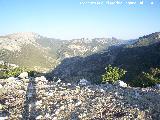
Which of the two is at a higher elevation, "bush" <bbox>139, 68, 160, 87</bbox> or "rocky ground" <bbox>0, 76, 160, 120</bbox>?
"rocky ground" <bbox>0, 76, 160, 120</bbox>

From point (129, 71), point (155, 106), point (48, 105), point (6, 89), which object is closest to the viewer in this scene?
point (155, 106)

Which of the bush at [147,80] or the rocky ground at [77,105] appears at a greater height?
the rocky ground at [77,105]

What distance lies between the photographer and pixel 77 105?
24797 mm

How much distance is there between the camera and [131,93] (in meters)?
29.0

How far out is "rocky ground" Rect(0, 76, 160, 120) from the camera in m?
21.8

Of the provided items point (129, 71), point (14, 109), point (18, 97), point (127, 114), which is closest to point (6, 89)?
point (18, 97)

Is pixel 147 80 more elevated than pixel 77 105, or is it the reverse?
pixel 77 105

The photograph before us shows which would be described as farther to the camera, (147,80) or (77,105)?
(147,80)

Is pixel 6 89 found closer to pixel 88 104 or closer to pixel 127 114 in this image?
pixel 88 104

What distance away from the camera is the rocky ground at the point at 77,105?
21828 millimetres

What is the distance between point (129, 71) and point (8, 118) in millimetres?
173487

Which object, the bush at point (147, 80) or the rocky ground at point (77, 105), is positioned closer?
the rocky ground at point (77, 105)

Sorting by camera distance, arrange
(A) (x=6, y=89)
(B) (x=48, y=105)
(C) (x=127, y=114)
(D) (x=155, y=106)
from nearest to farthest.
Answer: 1. (C) (x=127, y=114)
2. (D) (x=155, y=106)
3. (B) (x=48, y=105)
4. (A) (x=6, y=89)

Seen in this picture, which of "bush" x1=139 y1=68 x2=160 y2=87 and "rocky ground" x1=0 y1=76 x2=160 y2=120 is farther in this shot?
"bush" x1=139 y1=68 x2=160 y2=87
